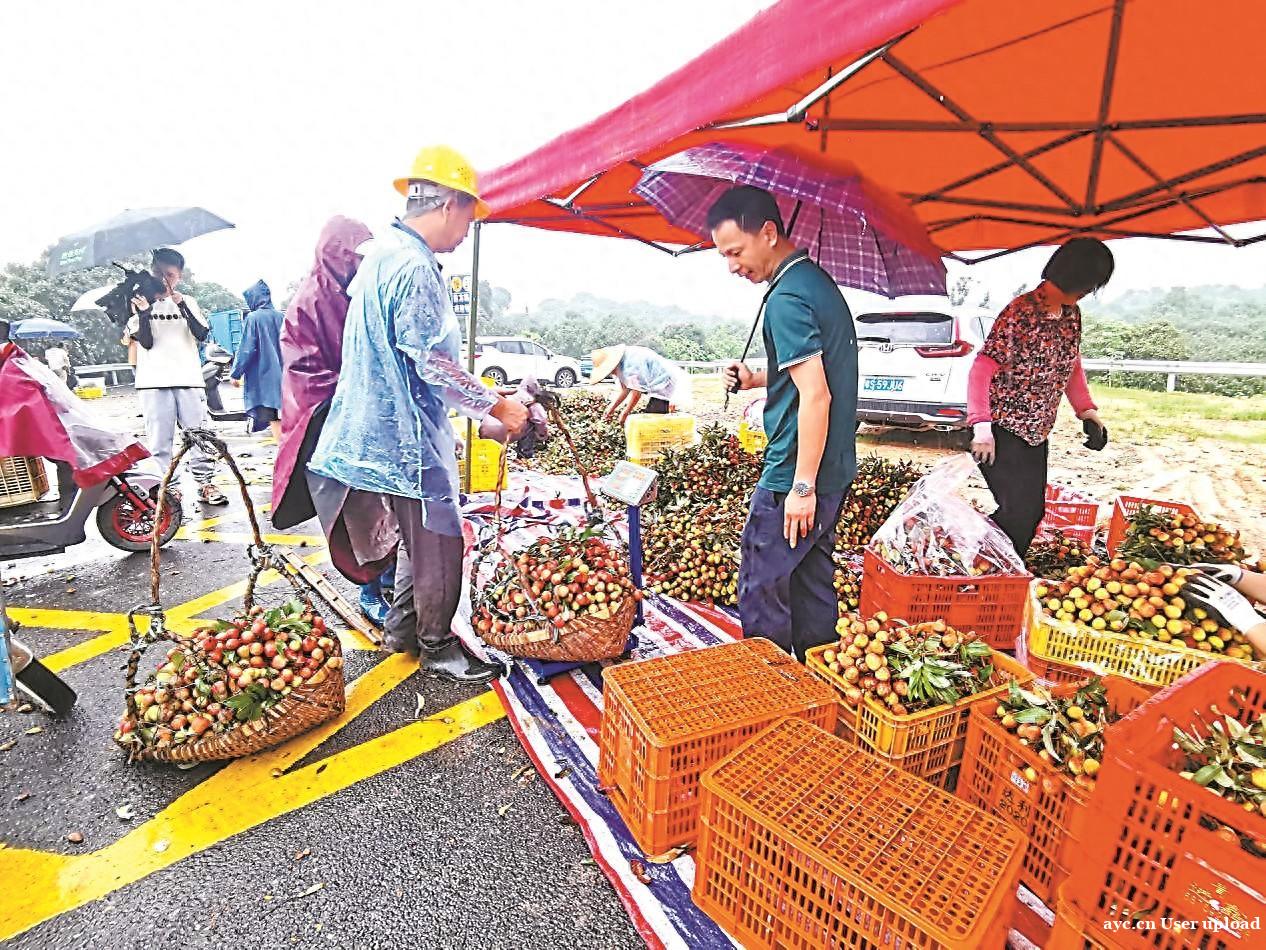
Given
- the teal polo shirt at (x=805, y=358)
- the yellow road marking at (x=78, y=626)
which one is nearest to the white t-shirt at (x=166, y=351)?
the yellow road marking at (x=78, y=626)

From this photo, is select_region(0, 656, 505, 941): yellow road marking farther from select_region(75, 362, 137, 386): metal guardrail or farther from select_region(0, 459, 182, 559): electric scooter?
select_region(75, 362, 137, 386): metal guardrail

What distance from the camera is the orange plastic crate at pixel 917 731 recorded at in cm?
208

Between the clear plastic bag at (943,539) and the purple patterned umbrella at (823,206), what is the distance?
1.17 m

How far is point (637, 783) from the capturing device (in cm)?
205

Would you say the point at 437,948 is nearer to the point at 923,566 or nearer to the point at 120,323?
the point at 923,566

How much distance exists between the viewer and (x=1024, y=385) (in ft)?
11.2

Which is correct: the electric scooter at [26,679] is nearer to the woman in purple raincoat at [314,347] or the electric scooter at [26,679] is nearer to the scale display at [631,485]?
the woman in purple raincoat at [314,347]

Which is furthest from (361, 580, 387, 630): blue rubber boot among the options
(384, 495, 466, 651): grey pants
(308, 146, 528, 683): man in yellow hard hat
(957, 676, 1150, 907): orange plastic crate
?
(957, 676, 1150, 907): orange plastic crate

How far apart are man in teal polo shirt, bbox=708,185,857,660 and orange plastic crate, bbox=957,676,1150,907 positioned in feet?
2.60

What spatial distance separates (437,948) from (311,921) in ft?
1.35

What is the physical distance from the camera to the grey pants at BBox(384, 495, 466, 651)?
305 cm

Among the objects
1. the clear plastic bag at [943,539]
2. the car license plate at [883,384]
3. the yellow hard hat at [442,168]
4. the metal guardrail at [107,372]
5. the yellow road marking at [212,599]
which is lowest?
the metal guardrail at [107,372]

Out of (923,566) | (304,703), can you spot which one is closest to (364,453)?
(304,703)

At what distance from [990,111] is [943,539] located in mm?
2175
